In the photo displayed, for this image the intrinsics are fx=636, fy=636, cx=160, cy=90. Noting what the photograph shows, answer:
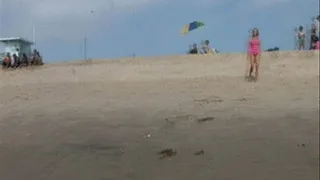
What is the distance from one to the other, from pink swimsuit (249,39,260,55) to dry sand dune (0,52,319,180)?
14.3 inches

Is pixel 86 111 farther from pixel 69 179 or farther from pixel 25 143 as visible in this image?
pixel 69 179

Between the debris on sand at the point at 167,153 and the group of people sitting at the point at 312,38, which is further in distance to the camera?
the group of people sitting at the point at 312,38

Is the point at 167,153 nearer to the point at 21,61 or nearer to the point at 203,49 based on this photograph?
the point at 203,49

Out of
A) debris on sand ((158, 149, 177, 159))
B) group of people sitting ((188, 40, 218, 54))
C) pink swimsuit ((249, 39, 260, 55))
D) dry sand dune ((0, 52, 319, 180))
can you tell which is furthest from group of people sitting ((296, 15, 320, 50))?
debris on sand ((158, 149, 177, 159))

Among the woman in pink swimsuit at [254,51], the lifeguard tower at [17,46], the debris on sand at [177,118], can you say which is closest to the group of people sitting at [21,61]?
the lifeguard tower at [17,46]

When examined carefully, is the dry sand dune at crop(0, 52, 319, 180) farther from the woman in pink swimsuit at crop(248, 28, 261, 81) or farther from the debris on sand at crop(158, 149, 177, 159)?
the woman in pink swimsuit at crop(248, 28, 261, 81)

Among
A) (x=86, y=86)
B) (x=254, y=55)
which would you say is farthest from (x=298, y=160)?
(x=86, y=86)

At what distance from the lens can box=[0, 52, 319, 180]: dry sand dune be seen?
166 inches

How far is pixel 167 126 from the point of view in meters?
5.40

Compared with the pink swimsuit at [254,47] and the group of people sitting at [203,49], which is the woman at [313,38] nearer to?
the group of people sitting at [203,49]

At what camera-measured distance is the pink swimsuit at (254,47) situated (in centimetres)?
804

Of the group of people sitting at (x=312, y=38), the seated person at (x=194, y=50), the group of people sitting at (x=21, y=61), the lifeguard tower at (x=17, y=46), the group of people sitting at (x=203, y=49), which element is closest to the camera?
the group of people sitting at (x=312, y=38)

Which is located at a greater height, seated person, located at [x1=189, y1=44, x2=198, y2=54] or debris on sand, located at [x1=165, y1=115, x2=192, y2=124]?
seated person, located at [x1=189, y1=44, x2=198, y2=54]

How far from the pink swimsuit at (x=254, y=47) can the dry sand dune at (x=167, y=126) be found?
36 centimetres
